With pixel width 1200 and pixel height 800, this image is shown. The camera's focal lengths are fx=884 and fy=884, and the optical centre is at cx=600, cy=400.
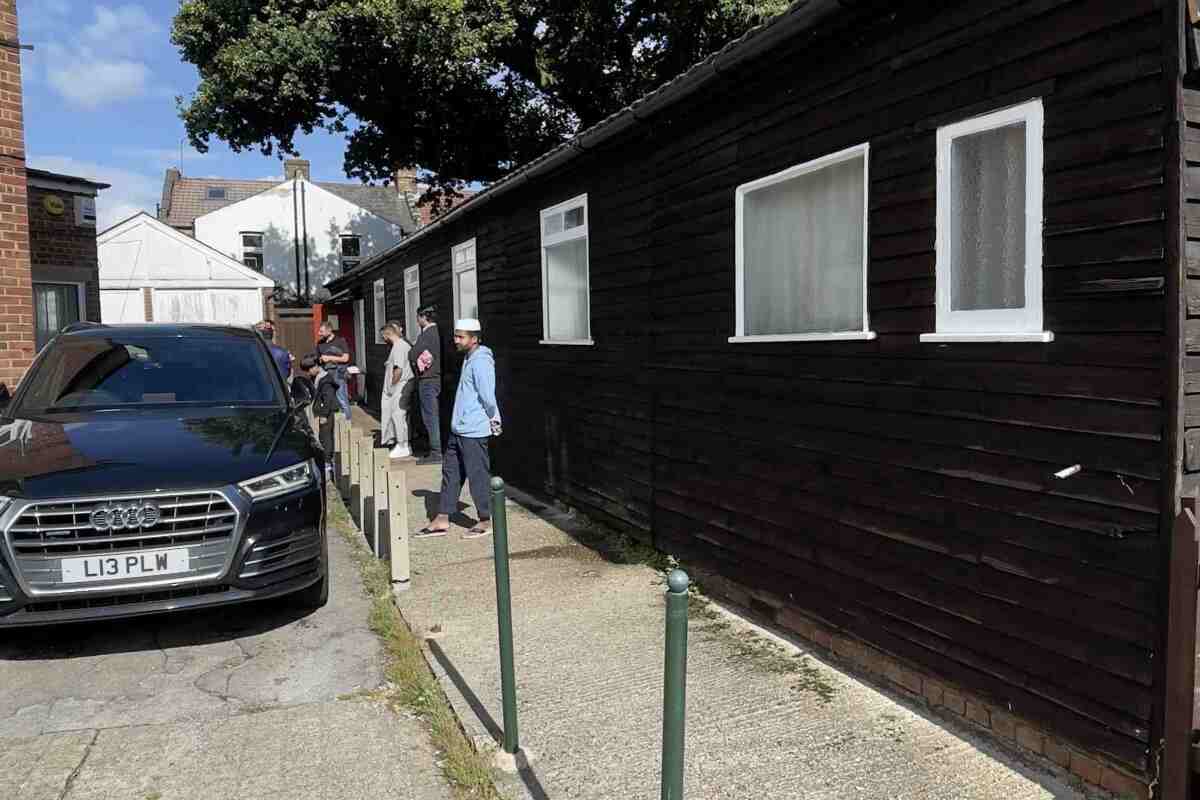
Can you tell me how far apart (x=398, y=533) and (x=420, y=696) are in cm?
189

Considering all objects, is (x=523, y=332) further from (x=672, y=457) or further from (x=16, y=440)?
(x=16, y=440)

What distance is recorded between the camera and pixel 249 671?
15.1 ft

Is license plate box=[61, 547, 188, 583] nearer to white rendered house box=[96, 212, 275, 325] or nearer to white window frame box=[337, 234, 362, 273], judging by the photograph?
white rendered house box=[96, 212, 275, 325]

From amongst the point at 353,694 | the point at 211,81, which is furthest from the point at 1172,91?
the point at 211,81

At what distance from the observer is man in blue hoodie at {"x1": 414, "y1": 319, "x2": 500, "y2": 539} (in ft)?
23.1

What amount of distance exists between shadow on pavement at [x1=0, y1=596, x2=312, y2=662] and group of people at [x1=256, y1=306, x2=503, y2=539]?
1.77m

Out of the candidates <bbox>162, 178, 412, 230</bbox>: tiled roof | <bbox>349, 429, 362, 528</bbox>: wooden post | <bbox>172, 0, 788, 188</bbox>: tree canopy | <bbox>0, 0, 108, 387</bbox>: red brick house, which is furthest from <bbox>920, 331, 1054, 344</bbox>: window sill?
<bbox>162, 178, 412, 230</bbox>: tiled roof

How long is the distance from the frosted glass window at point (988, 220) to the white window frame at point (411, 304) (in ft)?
37.4

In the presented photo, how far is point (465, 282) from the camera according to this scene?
11742mm

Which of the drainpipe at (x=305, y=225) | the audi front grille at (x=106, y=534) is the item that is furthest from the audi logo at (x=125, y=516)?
the drainpipe at (x=305, y=225)

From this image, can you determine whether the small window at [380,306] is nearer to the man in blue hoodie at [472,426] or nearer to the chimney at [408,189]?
the man in blue hoodie at [472,426]

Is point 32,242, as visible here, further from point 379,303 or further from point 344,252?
point 344,252

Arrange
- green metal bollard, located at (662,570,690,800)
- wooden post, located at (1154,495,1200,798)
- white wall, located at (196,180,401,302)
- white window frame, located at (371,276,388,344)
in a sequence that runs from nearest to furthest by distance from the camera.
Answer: green metal bollard, located at (662,570,690,800) → wooden post, located at (1154,495,1200,798) → white window frame, located at (371,276,388,344) → white wall, located at (196,180,401,302)

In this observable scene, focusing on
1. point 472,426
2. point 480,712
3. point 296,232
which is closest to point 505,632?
point 480,712
